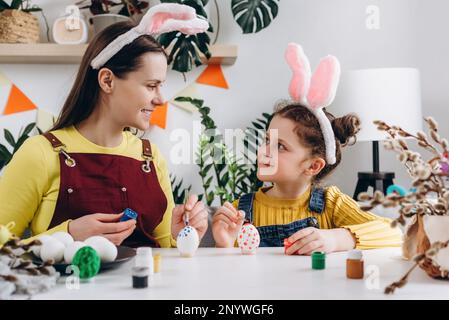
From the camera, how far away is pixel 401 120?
231 centimetres

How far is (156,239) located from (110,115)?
347 mm

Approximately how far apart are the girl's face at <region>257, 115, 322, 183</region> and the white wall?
1.05 meters

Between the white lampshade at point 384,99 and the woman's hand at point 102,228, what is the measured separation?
4.80 feet

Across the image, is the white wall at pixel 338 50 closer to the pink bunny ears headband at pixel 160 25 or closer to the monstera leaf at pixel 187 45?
the monstera leaf at pixel 187 45

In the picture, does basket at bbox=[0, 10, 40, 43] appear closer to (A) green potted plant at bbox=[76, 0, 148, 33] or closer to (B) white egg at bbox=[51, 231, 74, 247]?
(A) green potted plant at bbox=[76, 0, 148, 33]

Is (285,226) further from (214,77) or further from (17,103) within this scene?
(17,103)

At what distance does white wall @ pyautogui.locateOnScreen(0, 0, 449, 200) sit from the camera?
2693 millimetres

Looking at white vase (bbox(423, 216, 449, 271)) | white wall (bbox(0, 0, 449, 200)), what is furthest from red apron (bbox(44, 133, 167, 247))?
white wall (bbox(0, 0, 449, 200))

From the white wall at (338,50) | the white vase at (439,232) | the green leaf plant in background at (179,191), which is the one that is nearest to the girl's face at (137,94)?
the white vase at (439,232)

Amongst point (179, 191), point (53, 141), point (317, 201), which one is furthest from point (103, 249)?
point (179, 191)

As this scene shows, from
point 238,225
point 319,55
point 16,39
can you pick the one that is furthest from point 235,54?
point 238,225

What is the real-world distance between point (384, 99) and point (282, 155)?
899 mm

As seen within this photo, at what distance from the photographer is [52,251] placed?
0.85 metres

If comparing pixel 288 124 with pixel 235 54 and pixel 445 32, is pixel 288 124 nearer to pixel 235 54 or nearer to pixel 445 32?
pixel 235 54
